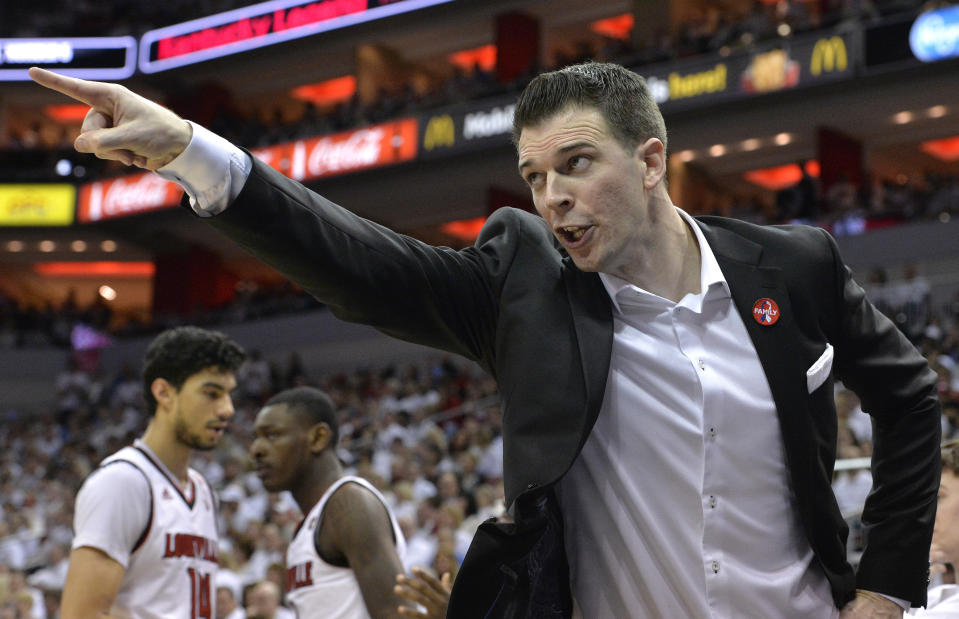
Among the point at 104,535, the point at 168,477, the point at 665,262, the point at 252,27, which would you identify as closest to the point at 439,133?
the point at 252,27

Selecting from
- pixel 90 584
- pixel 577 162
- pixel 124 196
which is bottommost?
pixel 90 584

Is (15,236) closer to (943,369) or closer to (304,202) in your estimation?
(943,369)

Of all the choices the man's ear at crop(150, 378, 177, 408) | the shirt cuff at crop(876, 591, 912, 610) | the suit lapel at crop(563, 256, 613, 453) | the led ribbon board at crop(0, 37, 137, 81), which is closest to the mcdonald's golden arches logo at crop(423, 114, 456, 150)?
the led ribbon board at crop(0, 37, 137, 81)

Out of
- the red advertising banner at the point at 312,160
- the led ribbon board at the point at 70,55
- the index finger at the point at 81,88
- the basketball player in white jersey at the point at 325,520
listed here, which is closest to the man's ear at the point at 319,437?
the basketball player in white jersey at the point at 325,520

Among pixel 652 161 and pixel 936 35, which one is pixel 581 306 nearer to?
pixel 652 161

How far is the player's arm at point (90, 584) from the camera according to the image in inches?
135

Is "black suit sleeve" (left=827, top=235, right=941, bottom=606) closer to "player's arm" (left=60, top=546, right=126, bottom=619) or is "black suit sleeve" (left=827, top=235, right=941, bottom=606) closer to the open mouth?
the open mouth

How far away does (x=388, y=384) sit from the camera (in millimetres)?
16359

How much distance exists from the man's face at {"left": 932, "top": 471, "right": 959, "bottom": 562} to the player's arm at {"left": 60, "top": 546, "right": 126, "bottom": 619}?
2563mm

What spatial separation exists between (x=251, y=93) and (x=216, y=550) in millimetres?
23267

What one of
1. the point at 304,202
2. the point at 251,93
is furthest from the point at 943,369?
the point at 251,93

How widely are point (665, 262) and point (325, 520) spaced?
2.12 metres

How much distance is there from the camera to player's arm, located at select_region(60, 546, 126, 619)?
344 cm

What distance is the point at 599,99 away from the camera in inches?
78.0
